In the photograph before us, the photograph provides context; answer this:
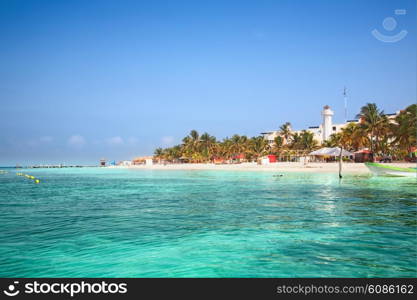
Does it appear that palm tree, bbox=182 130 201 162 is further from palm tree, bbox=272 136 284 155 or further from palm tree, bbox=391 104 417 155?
palm tree, bbox=391 104 417 155

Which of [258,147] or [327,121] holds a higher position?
[327,121]

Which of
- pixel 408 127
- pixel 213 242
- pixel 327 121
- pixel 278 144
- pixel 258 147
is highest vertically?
pixel 327 121

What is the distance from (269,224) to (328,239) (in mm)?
2718

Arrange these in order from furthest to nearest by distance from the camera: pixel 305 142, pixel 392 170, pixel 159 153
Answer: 1. pixel 159 153
2. pixel 305 142
3. pixel 392 170

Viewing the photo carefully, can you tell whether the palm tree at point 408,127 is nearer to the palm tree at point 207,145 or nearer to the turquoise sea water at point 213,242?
the turquoise sea water at point 213,242

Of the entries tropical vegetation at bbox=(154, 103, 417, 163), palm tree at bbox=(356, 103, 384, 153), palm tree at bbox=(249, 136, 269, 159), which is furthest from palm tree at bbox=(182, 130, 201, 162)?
palm tree at bbox=(356, 103, 384, 153)

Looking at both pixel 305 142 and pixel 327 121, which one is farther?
pixel 327 121

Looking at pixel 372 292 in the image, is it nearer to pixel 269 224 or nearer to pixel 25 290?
pixel 25 290

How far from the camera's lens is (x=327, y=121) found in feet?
320

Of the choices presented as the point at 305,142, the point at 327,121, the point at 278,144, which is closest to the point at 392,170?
the point at 305,142

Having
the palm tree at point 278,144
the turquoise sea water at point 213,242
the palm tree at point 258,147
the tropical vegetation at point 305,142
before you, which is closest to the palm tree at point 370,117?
the tropical vegetation at point 305,142

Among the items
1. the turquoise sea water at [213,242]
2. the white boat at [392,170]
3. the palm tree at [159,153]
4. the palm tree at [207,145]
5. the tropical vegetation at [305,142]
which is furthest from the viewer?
the palm tree at [159,153]

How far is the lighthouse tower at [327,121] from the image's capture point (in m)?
96.7

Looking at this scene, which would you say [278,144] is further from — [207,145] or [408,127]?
[408,127]
